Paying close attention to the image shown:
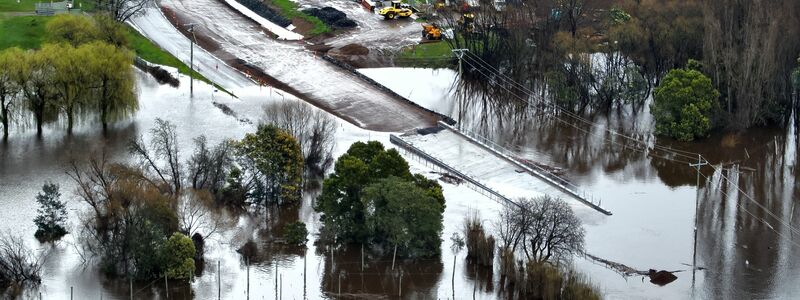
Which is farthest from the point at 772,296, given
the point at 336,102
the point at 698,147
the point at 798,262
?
the point at 336,102

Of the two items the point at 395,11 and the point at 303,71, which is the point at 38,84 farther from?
the point at 395,11

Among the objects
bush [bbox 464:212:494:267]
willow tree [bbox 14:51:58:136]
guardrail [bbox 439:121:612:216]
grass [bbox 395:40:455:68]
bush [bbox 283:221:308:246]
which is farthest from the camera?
grass [bbox 395:40:455:68]

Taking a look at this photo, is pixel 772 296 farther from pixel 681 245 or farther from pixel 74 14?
pixel 74 14

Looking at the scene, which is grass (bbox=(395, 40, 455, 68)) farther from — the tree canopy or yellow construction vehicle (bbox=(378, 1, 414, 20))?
the tree canopy

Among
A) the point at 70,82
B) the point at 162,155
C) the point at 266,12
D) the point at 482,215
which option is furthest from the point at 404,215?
the point at 266,12

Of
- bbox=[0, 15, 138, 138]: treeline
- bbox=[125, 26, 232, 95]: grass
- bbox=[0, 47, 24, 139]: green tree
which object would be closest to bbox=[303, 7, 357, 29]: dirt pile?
bbox=[125, 26, 232, 95]: grass
